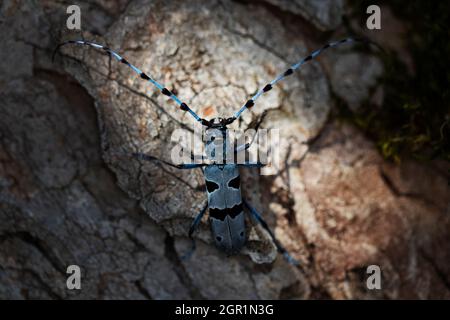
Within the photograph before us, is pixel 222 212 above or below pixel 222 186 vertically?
below

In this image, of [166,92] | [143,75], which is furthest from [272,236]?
[143,75]

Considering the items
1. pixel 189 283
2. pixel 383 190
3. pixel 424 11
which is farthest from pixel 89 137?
pixel 424 11

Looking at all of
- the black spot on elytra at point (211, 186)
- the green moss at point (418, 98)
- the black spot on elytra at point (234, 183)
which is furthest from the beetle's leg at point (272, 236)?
the green moss at point (418, 98)

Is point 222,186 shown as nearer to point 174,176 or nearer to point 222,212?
point 222,212

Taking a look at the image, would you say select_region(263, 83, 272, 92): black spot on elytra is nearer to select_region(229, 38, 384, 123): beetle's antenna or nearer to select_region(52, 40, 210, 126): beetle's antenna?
select_region(229, 38, 384, 123): beetle's antenna

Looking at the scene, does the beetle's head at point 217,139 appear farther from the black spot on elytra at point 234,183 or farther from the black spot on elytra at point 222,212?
the black spot on elytra at point 222,212

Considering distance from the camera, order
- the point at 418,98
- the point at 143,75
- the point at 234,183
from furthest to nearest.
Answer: the point at 418,98 < the point at 234,183 < the point at 143,75
